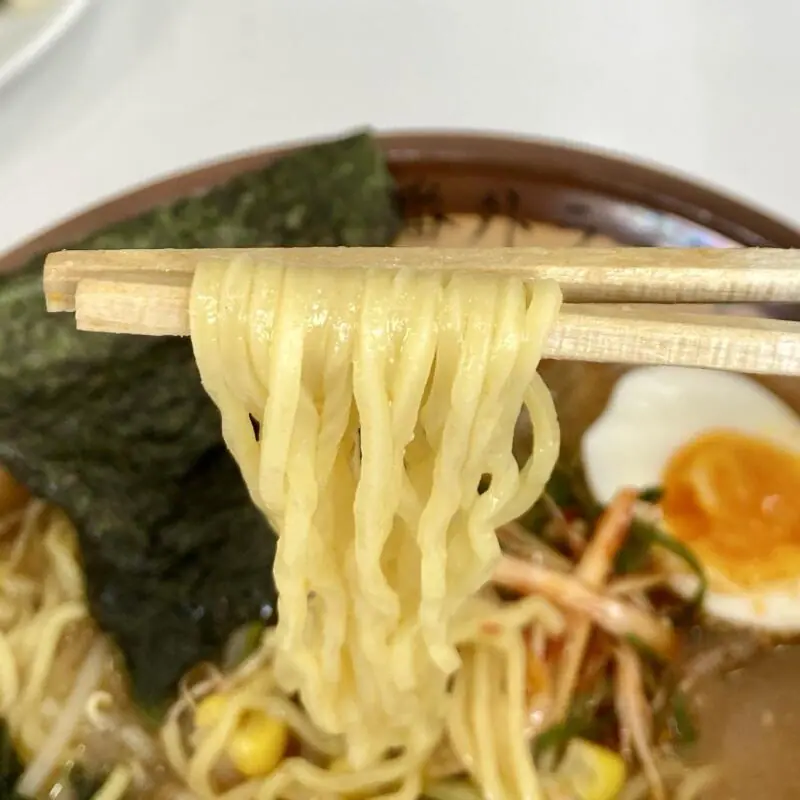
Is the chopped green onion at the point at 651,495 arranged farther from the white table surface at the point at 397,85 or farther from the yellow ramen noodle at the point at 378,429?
the white table surface at the point at 397,85

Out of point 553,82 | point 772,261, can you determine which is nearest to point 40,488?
point 772,261

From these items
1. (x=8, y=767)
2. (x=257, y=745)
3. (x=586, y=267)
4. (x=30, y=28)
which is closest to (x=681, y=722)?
(x=257, y=745)

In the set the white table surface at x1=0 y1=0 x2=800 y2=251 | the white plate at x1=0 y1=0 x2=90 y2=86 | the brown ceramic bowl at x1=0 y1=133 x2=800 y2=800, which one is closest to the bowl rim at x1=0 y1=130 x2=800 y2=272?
the brown ceramic bowl at x1=0 y1=133 x2=800 y2=800

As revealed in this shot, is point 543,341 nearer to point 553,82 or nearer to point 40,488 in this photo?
point 40,488

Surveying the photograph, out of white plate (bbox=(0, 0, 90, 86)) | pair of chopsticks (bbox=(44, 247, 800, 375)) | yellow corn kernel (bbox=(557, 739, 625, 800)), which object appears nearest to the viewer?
pair of chopsticks (bbox=(44, 247, 800, 375))

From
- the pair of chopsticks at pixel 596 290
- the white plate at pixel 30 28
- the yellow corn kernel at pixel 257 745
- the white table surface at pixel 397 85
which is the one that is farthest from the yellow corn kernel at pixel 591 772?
the white plate at pixel 30 28

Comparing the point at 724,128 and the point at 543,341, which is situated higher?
the point at 724,128

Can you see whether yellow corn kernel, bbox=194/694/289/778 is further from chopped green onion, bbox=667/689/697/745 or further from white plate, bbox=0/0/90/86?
white plate, bbox=0/0/90/86

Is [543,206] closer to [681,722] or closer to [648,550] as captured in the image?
[648,550]
